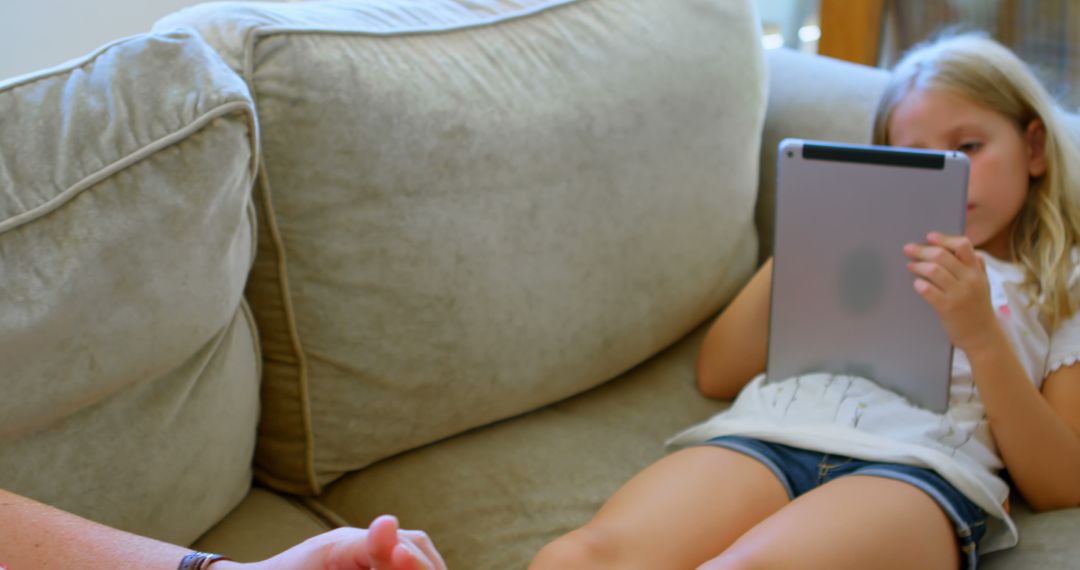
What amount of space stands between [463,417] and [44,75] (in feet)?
1.81

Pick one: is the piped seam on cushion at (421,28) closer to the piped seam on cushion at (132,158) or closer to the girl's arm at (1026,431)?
the piped seam on cushion at (132,158)

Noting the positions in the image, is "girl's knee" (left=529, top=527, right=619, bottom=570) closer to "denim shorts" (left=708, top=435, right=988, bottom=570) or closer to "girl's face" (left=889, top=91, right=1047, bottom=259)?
"denim shorts" (left=708, top=435, right=988, bottom=570)

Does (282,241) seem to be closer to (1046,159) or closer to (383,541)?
(383,541)

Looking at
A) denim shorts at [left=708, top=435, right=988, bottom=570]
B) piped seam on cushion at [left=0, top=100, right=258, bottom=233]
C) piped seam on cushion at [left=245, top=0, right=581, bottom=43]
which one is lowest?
denim shorts at [left=708, top=435, right=988, bottom=570]

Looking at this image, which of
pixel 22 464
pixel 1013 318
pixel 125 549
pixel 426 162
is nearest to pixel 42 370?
pixel 22 464

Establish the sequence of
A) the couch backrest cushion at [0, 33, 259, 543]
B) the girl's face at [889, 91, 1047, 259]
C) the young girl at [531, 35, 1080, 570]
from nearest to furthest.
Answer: the couch backrest cushion at [0, 33, 259, 543] → the young girl at [531, 35, 1080, 570] → the girl's face at [889, 91, 1047, 259]

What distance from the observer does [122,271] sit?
3.03ft

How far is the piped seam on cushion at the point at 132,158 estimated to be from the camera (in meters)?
0.88

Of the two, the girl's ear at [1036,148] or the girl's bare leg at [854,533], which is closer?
the girl's bare leg at [854,533]

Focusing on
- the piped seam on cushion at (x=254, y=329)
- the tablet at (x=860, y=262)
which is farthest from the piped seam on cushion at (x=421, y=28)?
the tablet at (x=860, y=262)

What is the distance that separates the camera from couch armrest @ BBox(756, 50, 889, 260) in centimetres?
149

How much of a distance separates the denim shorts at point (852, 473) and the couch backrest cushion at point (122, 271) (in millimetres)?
532

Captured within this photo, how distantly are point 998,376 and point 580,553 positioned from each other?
452 millimetres

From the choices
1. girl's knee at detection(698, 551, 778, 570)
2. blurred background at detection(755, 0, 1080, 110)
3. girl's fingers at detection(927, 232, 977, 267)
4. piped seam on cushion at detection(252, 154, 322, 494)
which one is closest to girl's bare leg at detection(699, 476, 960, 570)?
girl's knee at detection(698, 551, 778, 570)
